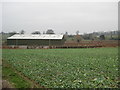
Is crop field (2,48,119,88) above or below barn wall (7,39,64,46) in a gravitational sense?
below

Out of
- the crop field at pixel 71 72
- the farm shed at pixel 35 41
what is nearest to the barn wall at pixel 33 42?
the farm shed at pixel 35 41

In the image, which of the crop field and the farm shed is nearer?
the crop field

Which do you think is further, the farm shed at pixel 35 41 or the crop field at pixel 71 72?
the farm shed at pixel 35 41

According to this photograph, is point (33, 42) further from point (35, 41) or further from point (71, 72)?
point (71, 72)

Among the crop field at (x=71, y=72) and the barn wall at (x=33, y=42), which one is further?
the barn wall at (x=33, y=42)

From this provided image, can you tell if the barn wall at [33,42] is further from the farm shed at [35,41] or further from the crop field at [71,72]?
the crop field at [71,72]

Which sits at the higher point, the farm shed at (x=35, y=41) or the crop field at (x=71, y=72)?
the farm shed at (x=35, y=41)

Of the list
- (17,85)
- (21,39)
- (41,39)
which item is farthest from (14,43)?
(17,85)

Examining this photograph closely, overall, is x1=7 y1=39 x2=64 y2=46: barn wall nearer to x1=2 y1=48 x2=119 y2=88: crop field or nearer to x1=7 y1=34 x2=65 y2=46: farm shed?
x1=7 y1=34 x2=65 y2=46: farm shed

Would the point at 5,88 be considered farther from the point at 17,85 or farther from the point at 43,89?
the point at 43,89

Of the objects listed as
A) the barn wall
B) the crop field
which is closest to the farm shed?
the barn wall

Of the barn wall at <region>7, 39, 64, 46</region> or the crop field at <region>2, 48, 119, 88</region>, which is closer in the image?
the crop field at <region>2, 48, 119, 88</region>

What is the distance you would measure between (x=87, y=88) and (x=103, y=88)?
67 centimetres

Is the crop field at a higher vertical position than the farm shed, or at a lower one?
lower
